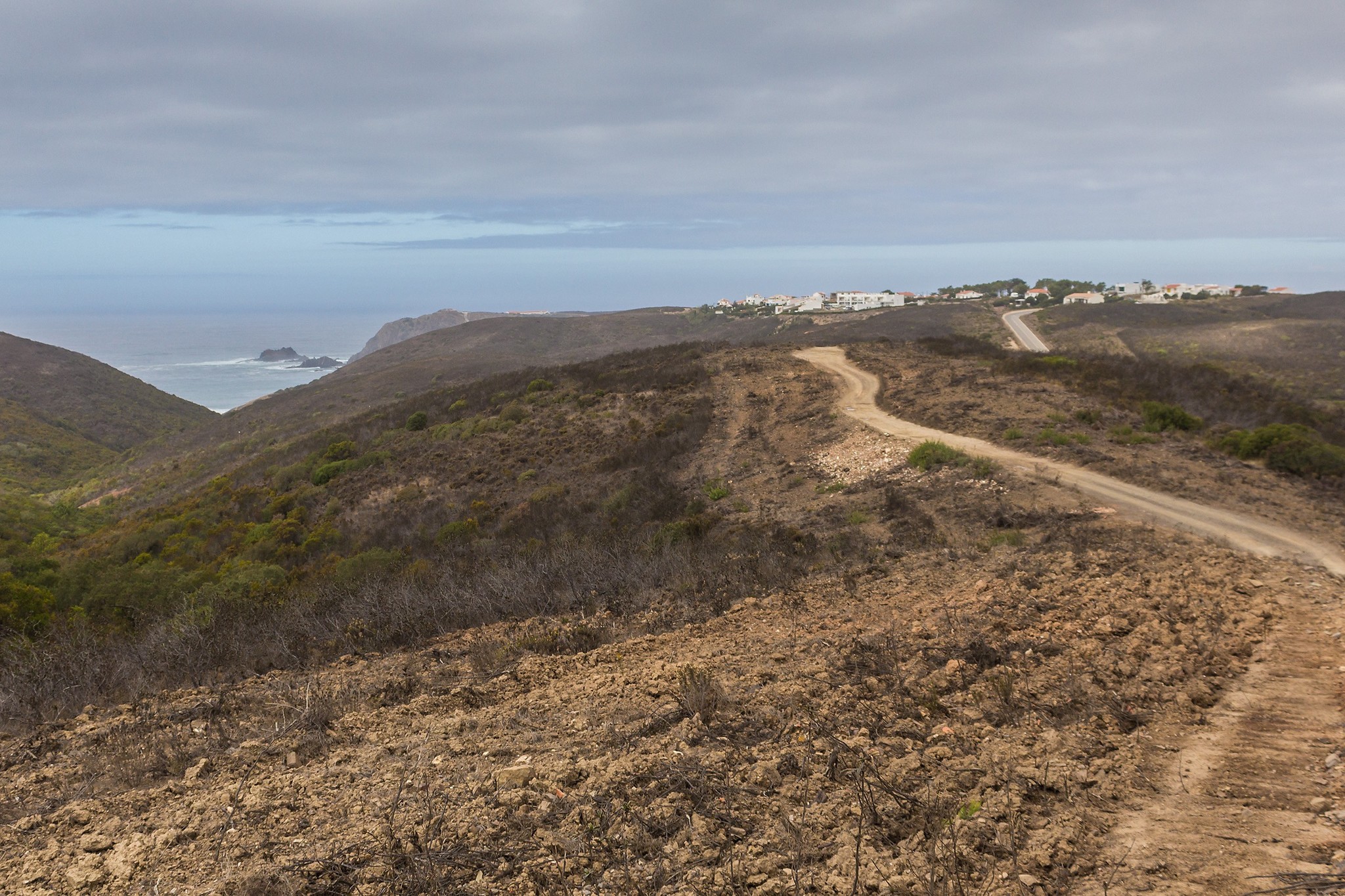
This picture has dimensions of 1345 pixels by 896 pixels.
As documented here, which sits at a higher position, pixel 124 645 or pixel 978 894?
pixel 978 894

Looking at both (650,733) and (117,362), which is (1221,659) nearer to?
(650,733)

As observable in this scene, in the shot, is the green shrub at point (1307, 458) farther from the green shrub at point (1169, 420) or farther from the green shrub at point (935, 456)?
the green shrub at point (935, 456)

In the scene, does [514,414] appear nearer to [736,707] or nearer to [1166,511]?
[1166,511]

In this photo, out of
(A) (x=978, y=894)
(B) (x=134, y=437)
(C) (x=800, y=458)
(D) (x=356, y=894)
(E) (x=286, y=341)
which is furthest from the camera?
(E) (x=286, y=341)

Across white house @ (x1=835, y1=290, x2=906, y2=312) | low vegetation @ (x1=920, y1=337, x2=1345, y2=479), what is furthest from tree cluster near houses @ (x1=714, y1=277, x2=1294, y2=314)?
low vegetation @ (x1=920, y1=337, x2=1345, y2=479)

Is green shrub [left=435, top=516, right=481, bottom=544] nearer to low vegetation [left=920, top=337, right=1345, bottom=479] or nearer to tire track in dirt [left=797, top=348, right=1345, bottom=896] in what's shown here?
low vegetation [left=920, top=337, right=1345, bottom=479]

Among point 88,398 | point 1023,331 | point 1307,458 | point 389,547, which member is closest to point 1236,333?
point 1023,331

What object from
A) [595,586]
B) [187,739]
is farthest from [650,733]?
[595,586]

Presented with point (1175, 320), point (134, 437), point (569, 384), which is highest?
point (1175, 320)
